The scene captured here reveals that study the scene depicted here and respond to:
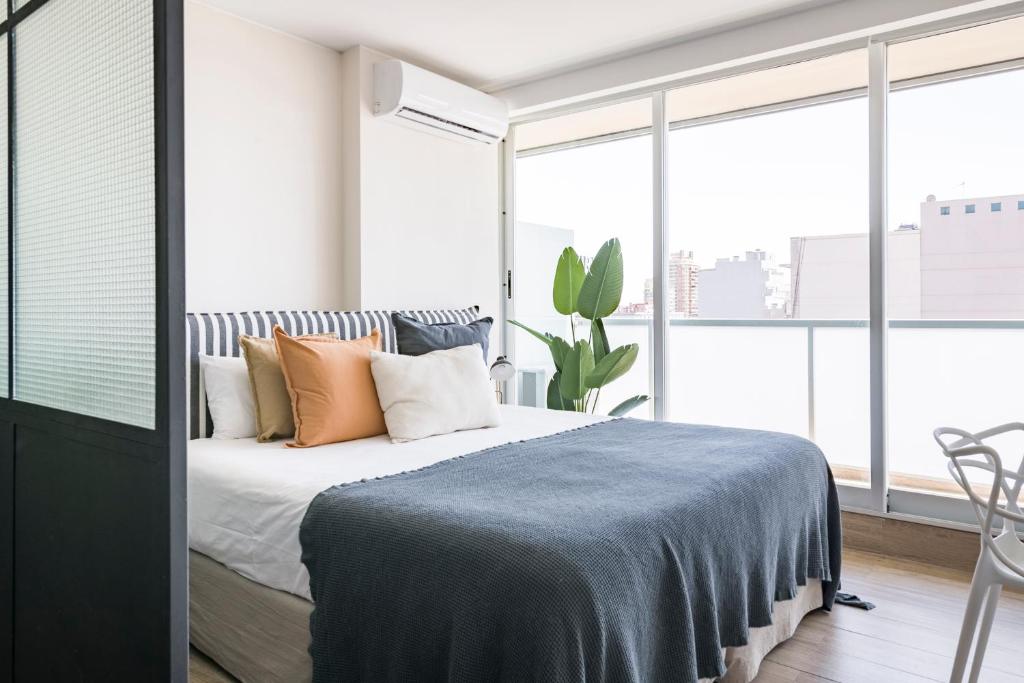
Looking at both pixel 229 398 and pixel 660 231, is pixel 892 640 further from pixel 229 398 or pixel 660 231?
pixel 229 398

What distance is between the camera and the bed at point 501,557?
1.37 meters

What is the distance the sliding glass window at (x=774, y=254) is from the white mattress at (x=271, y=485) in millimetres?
1804

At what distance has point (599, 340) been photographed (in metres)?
3.99

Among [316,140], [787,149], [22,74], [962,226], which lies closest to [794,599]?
[962,226]

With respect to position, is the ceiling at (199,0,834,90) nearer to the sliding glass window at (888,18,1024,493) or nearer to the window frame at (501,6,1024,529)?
the window frame at (501,6,1024,529)

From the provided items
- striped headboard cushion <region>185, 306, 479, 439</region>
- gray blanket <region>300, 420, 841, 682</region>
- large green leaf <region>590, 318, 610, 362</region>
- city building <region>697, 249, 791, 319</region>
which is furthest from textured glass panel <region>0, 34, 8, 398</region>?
city building <region>697, 249, 791, 319</region>

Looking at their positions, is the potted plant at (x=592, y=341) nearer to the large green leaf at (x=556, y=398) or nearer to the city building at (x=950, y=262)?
the large green leaf at (x=556, y=398)

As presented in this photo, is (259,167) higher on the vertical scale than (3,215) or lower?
higher

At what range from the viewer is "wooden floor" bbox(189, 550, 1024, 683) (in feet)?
6.92

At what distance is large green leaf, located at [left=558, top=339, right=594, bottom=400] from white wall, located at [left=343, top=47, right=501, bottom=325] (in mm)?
794

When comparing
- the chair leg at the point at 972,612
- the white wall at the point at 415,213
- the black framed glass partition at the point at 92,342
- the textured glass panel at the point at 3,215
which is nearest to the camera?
the black framed glass partition at the point at 92,342

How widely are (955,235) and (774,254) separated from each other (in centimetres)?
85

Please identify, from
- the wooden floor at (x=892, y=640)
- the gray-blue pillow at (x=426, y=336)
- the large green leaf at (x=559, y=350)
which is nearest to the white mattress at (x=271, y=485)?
the wooden floor at (x=892, y=640)

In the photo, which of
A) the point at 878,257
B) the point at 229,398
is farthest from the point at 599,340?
the point at 229,398
